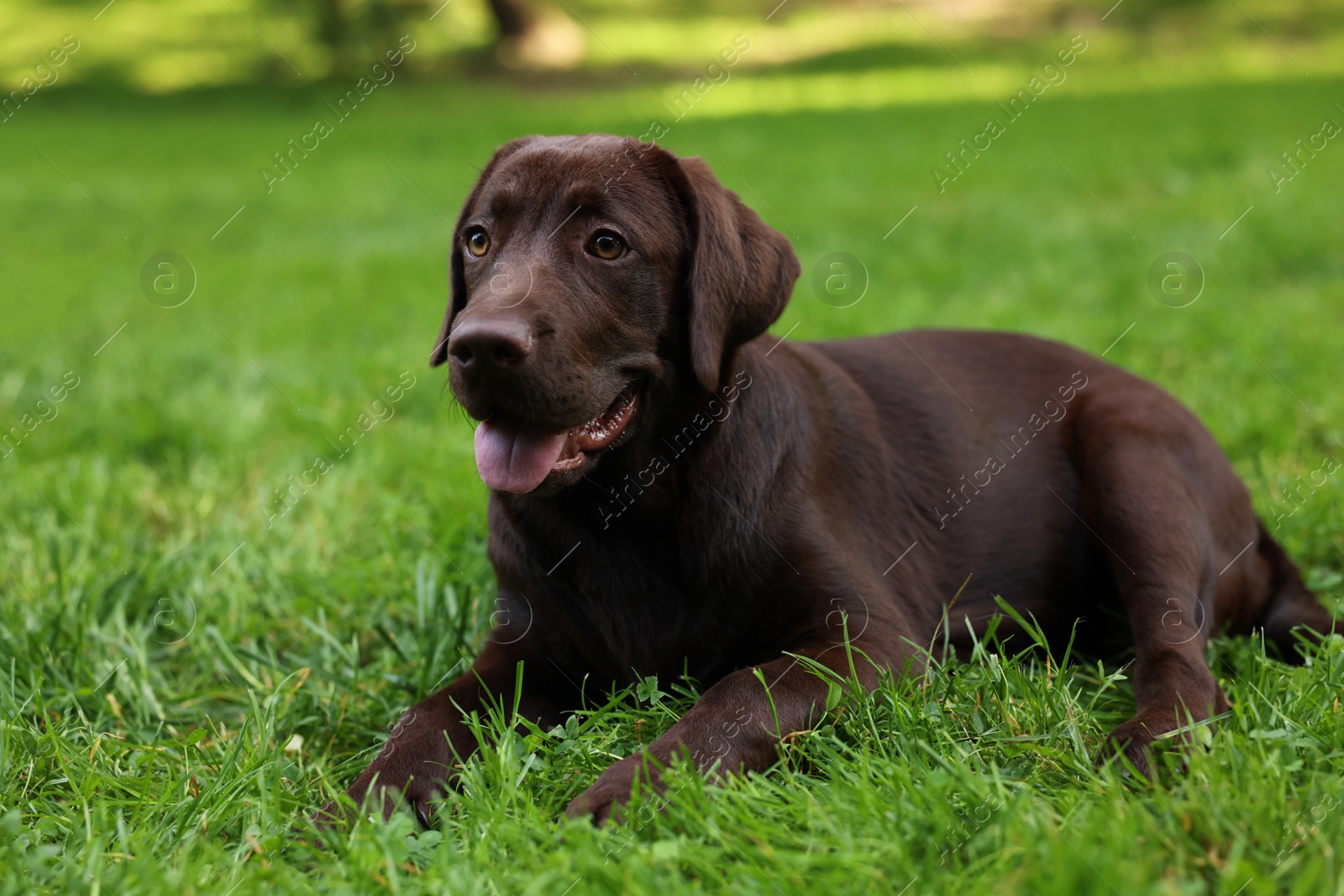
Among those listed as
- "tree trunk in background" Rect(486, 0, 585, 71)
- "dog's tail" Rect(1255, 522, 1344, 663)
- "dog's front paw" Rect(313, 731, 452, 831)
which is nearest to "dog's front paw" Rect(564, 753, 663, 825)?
"dog's front paw" Rect(313, 731, 452, 831)

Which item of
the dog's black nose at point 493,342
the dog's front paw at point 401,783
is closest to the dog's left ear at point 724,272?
the dog's black nose at point 493,342

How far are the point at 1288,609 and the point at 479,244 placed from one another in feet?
7.60

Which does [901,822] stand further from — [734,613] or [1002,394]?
[1002,394]

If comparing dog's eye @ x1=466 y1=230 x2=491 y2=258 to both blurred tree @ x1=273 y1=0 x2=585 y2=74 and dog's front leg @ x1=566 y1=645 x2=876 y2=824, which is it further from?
blurred tree @ x1=273 y1=0 x2=585 y2=74

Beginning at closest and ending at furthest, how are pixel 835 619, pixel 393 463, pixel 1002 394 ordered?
pixel 835 619
pixel 1002 394
pixel 393 463

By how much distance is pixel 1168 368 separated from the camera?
520 centimetres

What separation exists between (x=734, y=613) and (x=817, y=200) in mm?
7152

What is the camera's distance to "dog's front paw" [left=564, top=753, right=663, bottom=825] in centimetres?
214

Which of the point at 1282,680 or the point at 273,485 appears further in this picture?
the point at 273,485

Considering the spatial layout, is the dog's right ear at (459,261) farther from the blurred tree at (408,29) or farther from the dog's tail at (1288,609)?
the blurred tree at (408,29)

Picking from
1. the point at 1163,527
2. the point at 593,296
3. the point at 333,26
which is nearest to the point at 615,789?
the point at 593,296

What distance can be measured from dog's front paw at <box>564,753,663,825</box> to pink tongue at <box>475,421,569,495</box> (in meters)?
0.65

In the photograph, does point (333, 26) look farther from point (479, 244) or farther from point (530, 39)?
point (479, 244)

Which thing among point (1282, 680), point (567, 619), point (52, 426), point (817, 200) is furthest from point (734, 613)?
point (817, 200)
